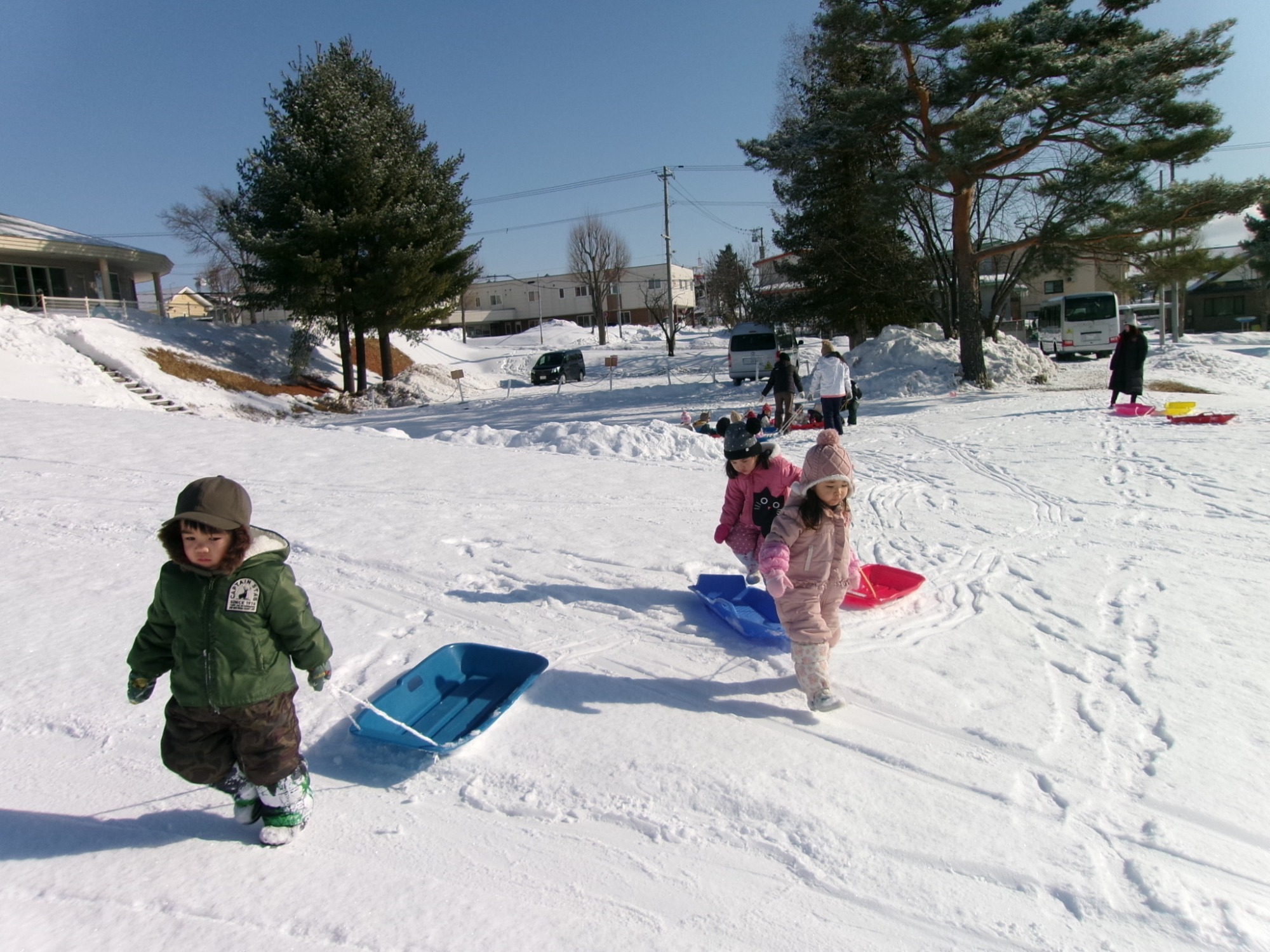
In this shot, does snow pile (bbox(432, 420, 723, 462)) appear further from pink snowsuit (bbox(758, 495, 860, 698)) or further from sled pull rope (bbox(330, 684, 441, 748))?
sled pull rope (bbox(330, 684, 441, 748))

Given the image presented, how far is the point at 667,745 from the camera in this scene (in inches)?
132

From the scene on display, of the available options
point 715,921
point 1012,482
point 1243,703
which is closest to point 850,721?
point 715,921

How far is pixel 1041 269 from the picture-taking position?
57.0ft

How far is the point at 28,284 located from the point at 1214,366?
36881mm

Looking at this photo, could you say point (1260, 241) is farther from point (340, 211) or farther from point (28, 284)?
point (28, 284)

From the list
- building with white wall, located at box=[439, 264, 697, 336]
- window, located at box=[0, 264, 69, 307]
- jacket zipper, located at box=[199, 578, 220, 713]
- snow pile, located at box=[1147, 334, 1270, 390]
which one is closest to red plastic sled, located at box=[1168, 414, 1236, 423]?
snow pile, located at box=[1147, 334, 1270, 390]

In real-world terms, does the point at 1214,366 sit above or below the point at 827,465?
below

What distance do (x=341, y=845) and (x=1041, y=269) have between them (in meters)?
18.7

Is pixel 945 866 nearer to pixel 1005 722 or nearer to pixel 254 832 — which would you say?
pixel 1005 722

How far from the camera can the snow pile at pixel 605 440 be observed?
1049cm

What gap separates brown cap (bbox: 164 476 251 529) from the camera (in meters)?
2.40

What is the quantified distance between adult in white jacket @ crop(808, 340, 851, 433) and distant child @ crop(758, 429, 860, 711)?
871cm

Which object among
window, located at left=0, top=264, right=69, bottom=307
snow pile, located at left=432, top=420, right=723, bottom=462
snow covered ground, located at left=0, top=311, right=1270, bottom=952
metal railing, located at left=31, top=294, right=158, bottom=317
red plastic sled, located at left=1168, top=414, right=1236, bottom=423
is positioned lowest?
snow covered ground, located at left=0, top=311, right=1270, bottom=952

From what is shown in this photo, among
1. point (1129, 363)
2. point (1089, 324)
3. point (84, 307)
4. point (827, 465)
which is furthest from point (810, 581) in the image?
point (84, 307)
